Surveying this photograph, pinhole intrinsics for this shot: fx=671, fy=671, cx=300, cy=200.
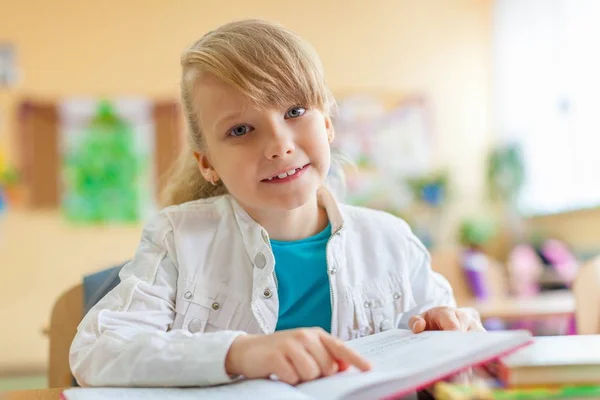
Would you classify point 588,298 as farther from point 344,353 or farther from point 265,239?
point 344,353

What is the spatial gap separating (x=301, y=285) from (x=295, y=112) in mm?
264

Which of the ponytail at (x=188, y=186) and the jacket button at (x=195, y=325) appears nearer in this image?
the jacket button at (x=195, y=325)

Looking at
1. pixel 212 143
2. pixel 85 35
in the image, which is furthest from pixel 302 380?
pixel 85 35

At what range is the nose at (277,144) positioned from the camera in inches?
36.5

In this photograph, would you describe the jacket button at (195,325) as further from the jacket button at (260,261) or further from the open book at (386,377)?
the open book at (386,377)

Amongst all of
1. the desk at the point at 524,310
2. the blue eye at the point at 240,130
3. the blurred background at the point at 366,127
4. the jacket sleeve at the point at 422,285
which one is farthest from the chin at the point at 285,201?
the blurred background at the point at 366,127

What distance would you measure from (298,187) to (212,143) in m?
0.15

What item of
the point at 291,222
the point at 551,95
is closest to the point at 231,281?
the point at 291,222

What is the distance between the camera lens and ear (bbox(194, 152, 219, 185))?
112cm

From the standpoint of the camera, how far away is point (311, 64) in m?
1.01

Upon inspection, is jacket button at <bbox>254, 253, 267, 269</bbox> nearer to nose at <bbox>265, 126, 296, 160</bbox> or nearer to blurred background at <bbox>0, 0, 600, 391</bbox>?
nose at <bbox>265, 126, 296, 160</bbox>

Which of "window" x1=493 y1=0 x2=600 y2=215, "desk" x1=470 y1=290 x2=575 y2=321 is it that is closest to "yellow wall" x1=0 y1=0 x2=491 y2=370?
"window" x1=493 y1=0 x2=600 y2=215

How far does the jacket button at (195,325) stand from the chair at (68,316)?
0.26 metres

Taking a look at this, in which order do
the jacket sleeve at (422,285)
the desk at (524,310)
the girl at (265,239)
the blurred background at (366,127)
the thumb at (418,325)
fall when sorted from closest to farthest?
1. the thumb at (418,325)
2. the girl at (265,239)
3. the jacket sleeve at (422,285)
4. the desk at (524,310)
5. the blurred background at (366,127)
